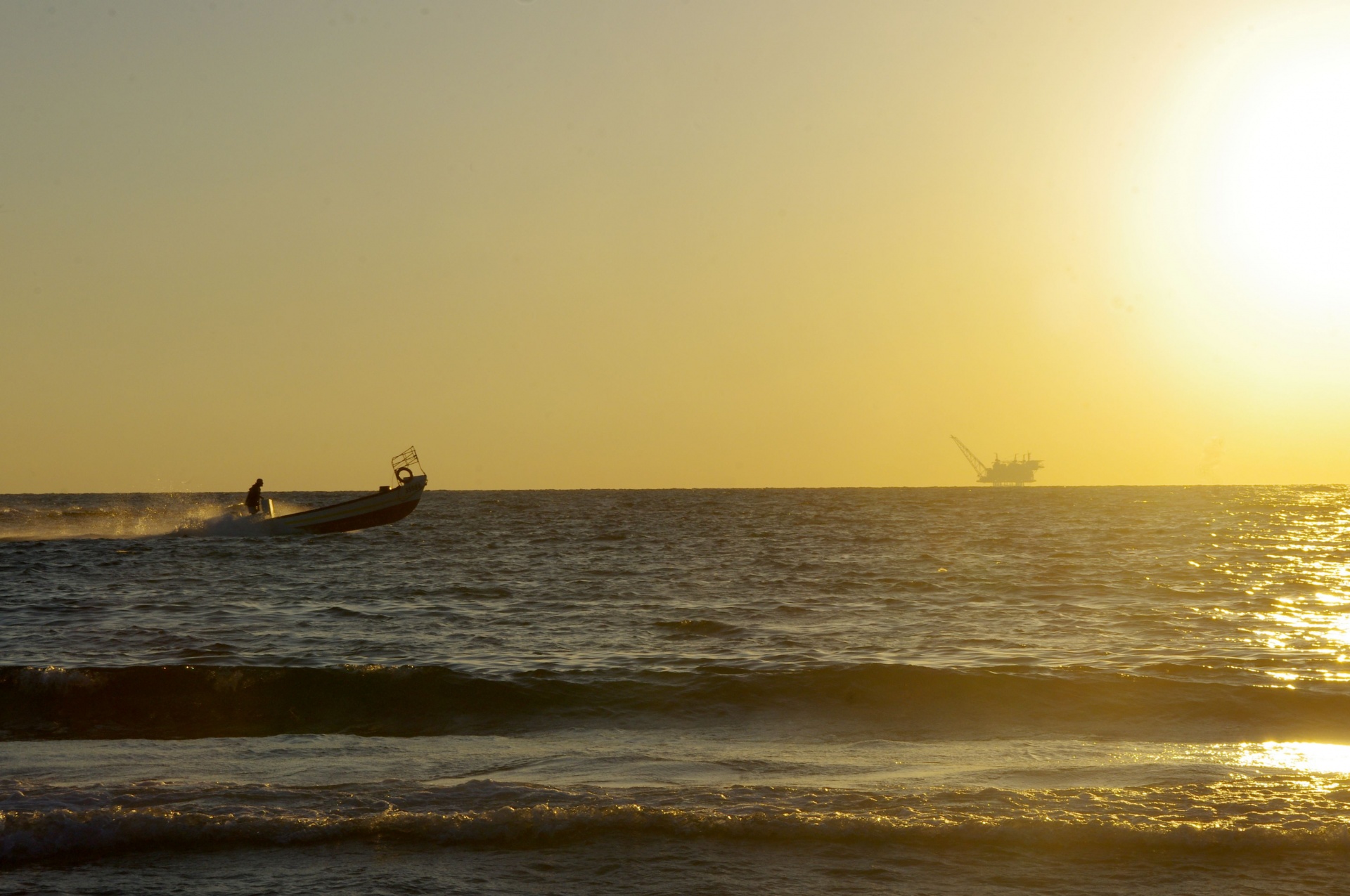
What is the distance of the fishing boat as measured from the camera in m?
51.0

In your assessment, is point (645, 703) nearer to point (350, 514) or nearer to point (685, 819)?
point (685, 819)

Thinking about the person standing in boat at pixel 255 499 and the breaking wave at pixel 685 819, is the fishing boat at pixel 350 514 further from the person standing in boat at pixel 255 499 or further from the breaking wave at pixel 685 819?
the breaking wave at pixel 685 819

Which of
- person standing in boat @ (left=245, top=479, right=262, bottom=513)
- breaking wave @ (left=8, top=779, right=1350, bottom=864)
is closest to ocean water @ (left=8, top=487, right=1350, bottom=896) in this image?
breaking wave @ (left=8, top=779, right=1350, bottom=864)

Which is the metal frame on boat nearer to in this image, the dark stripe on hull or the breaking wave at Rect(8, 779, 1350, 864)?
the dark stripe on hull

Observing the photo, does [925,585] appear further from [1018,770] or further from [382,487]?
[382,487]

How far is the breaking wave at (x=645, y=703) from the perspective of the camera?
40.1ft

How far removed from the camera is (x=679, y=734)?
11.8 meters

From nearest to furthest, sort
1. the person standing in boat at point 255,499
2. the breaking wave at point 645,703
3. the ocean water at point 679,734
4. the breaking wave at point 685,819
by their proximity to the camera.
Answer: the ocean water at point 679,734, the breaking wave at point 685,819, the breaking wave at point 645,703, the person standing in boat at point 255,499

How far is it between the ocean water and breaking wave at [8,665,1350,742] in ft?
0.20

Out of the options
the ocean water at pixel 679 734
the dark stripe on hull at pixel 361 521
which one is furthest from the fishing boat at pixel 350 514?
the ocean water at pixel 679 734

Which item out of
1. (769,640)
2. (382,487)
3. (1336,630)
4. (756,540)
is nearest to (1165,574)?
(1336,630)

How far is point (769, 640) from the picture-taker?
18.0m

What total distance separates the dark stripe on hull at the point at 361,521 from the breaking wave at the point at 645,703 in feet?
121

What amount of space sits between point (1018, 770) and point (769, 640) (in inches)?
335
